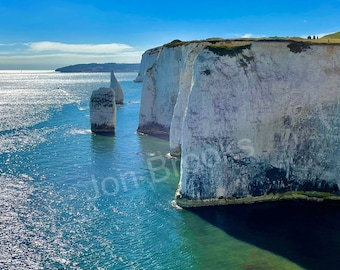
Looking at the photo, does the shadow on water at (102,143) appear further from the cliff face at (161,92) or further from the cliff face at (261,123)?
the cliff face at (261,123)

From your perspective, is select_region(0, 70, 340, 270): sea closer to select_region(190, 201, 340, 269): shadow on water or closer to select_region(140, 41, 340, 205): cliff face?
select_region(190, 201, 340, 269): shadow on water

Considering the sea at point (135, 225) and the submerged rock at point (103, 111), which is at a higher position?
the submerged rock at point (103, 111)

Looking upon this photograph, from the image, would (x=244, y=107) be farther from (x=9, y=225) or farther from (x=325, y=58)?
(x=9, y=225)

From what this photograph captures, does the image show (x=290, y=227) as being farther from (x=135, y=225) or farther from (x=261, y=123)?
(x=135, y=225)

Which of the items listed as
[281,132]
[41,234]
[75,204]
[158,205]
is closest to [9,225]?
[41,234]

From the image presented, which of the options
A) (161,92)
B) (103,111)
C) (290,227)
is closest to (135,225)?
(290,227)

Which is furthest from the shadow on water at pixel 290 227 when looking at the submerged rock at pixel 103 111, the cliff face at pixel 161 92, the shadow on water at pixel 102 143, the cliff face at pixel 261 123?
the submerged rock at pixel 103 111
